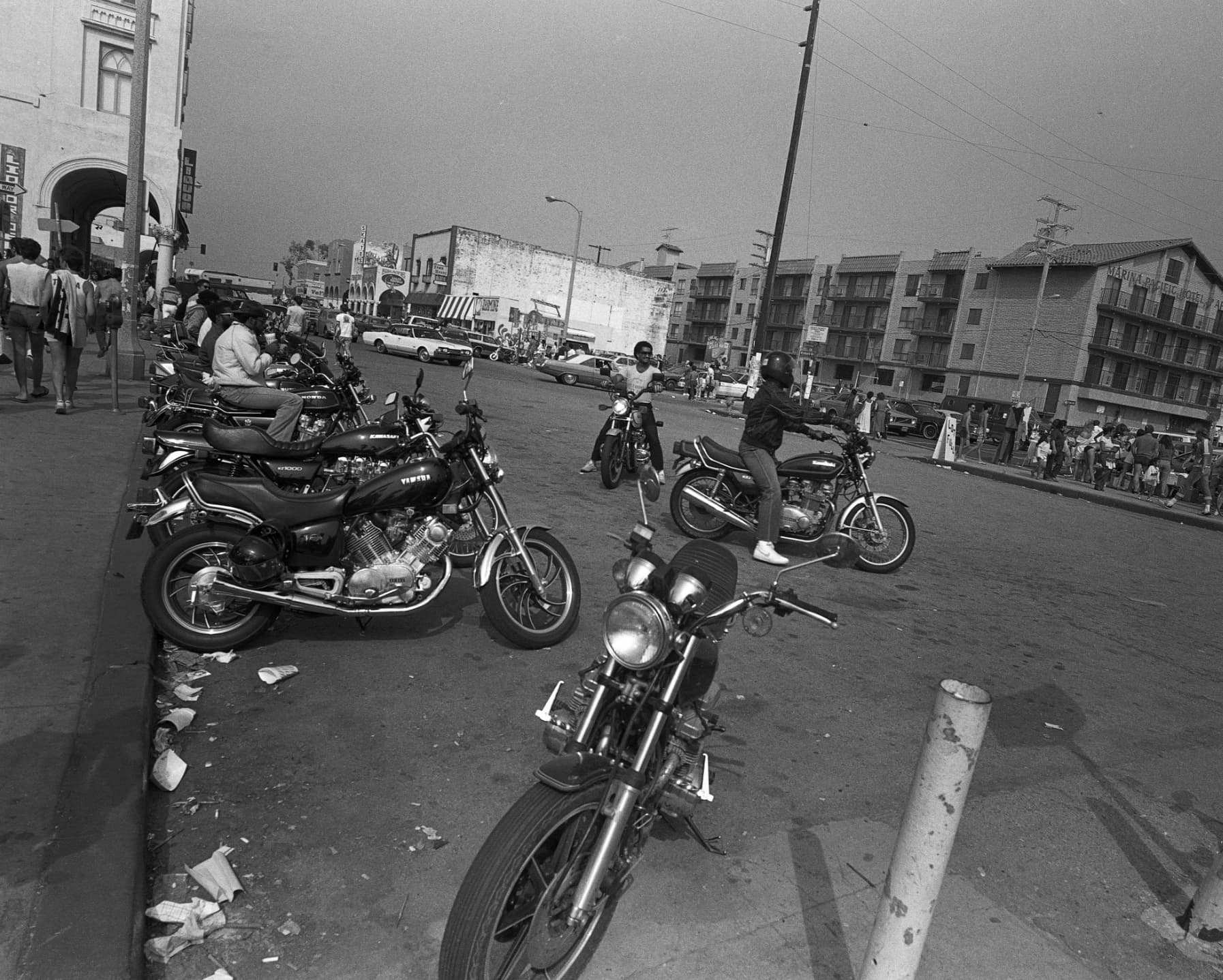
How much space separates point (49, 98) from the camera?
31.5 metres

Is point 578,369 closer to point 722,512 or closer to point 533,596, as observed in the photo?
point 722,512

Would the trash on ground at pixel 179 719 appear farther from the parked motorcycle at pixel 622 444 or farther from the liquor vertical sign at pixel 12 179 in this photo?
the liquor vertical sign at pixel 12 179

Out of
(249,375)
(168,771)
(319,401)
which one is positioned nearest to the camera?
(168,771)

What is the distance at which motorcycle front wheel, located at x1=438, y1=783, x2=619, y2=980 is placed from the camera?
2092mm

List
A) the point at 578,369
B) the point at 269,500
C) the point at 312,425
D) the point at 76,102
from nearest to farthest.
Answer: the point at 269,500 < the point at 312,425 < the point at 76,102 < the point at 578,369

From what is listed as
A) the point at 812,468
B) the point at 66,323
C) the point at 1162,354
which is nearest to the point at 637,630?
the point at 812,468

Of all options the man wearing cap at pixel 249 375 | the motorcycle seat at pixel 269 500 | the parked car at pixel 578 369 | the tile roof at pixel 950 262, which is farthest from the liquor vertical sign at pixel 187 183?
the tile roof at pixel 950 262

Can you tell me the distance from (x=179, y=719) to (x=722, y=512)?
523 cm

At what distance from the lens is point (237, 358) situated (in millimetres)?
8844

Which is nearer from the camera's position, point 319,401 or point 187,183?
point 319,401

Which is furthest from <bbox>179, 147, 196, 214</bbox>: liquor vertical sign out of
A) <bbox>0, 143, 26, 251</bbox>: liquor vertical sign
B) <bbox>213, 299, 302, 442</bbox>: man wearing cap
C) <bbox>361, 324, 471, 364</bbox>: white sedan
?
<bbox>213, 299, 302, 442</bbox>: man wearing cap

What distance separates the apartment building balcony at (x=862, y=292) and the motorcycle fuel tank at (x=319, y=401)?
69.7 meters

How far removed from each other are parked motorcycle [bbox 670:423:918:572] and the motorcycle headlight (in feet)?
17.9

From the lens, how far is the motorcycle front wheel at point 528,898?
→ 82.4 inches
